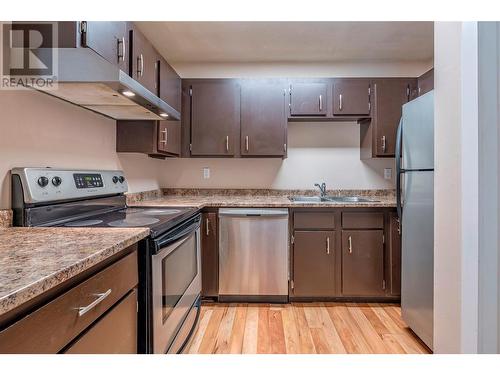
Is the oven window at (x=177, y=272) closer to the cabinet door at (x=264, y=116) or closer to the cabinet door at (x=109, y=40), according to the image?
the cabinet door at (x=109, y=40)

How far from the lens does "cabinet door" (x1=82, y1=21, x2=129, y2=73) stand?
1231 mm

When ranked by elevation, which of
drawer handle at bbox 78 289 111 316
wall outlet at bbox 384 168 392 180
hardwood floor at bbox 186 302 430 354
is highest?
wall outlet at bbox 384 168 392 180

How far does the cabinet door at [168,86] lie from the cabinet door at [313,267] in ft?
5.23

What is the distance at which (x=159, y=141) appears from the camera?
2350mm

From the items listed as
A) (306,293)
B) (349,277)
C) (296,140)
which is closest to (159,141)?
(296,140)

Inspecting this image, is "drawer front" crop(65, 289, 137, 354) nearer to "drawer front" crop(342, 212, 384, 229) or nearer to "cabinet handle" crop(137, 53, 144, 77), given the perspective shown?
"cabinet handle" crop(137, 53, 144, 77)

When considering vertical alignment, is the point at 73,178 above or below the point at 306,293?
above

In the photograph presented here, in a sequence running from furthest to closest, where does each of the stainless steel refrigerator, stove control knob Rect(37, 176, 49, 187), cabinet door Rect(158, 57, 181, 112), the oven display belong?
cabinet door Rect(158, 57, 181, 112) → the stainless steel refrigerator → the oven display → stove control knob Rect(37, 176, 49, 187)

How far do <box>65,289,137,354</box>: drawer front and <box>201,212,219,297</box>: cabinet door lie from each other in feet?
4.49

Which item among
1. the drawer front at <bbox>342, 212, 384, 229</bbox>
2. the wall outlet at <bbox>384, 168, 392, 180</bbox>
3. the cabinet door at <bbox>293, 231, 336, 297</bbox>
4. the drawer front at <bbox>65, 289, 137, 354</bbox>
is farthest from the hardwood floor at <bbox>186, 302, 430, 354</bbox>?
the wall outlet at <bbox>384, 168, 392, 180</bbox>

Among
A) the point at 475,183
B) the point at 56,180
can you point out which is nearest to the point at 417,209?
the point at 475,183

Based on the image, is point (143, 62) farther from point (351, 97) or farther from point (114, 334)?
point (351, 97)
